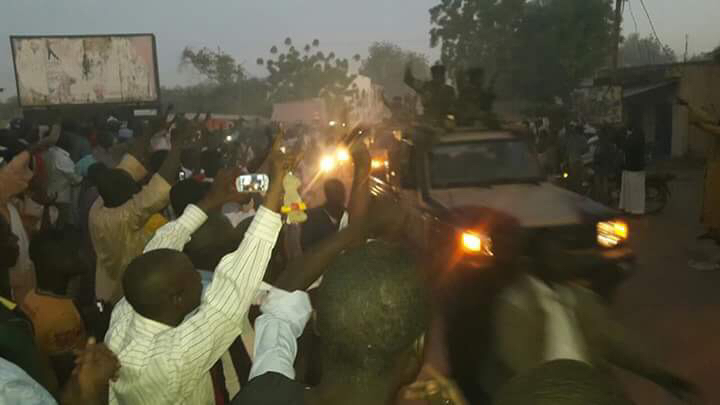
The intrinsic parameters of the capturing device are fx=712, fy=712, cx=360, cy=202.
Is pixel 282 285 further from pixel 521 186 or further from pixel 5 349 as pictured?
pixel 521 186

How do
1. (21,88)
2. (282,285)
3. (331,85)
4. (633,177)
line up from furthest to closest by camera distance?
(331,85) → (21,88) → (633,177) → (282,285)

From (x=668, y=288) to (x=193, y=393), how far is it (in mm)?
7432

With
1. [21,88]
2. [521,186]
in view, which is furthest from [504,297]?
[21,88]

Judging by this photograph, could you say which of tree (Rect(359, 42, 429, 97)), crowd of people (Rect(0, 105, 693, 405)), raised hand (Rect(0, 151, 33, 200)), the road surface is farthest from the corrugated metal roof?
tree (Rect(359, 42, 429, 97))

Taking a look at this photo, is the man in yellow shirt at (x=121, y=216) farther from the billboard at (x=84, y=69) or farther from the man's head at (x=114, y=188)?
the billboard at (x=84, y=69)

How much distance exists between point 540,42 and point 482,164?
103ft

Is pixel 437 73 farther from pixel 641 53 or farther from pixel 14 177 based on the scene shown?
pixel 641 53

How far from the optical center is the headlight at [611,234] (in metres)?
6.96

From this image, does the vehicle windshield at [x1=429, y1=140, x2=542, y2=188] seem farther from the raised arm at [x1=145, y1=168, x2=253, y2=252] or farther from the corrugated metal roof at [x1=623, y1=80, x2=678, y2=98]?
the corrugated metal roof at [x1=623, y1=80, x2=678, y2=98]

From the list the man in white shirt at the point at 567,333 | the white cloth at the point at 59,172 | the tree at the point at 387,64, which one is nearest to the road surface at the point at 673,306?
the man in white shirt at the point at 567,333

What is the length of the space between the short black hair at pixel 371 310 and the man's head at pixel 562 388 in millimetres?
369

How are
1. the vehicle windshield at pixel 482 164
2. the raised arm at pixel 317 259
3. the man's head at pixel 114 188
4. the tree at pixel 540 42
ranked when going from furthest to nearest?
the tree at pixel 540 42, the vehicle windshield at pixel 482 164, the man's head at pixel 114 188, the raised arm at pixel 317 259

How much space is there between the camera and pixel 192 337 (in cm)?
236

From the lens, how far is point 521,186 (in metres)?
8.05
